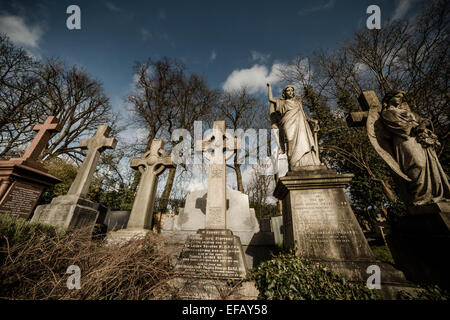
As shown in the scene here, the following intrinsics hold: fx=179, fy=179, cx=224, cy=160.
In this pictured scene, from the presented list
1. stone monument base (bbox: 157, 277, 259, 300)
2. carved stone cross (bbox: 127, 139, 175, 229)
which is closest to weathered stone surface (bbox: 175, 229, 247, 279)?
stone monument base (bbox: 157, 277, 259, 300)

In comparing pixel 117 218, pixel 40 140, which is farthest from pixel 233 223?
pixel 40 140

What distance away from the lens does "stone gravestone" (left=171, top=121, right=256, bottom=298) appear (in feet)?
10.1

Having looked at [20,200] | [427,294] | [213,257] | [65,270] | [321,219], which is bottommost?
[427,294]

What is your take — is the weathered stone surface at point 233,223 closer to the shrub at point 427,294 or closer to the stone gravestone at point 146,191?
the stone gravestone at point 146,191

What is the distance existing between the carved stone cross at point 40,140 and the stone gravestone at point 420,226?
9.80m

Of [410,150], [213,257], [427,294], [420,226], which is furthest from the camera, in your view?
[213,257]

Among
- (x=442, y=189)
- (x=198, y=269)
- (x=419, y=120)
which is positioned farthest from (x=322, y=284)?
(x=419, y=120)

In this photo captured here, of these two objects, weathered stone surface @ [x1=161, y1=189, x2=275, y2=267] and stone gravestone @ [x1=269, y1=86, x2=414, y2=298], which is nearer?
stone gravestone @ [x1=269, y1=86, x2=414, y2=298]

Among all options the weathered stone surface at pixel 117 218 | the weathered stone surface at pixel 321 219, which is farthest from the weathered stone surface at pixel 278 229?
the weathered stone surface at pixel 117 218

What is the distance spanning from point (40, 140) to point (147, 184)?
4209mm

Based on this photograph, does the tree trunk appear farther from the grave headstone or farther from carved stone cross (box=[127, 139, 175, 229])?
the grave headstone

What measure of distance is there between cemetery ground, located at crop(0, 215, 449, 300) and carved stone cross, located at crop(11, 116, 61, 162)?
4.63 meters

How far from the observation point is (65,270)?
2.12m

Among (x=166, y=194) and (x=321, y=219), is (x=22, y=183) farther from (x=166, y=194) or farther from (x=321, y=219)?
(x=321, y=219)
